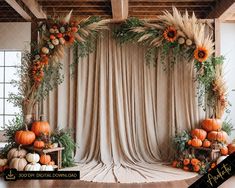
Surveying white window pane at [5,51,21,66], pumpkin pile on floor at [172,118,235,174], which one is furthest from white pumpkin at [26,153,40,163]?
white window pane at [5,51,21,66]

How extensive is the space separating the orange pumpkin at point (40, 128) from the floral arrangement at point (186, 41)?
1820 millimetres

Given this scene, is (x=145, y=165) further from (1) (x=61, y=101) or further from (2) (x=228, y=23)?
(2) (x=228, y=23)

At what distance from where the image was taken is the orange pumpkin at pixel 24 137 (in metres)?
4.70

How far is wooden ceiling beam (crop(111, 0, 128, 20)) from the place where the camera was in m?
4.83

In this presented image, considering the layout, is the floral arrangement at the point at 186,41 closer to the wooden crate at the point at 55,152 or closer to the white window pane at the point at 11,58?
the wooden crate at the point at 55,152

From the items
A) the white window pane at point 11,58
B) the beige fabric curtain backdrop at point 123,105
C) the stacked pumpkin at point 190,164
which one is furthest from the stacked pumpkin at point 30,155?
the white window pane at point 11,58

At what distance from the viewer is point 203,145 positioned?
488 cm

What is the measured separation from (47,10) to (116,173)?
3.73 metres

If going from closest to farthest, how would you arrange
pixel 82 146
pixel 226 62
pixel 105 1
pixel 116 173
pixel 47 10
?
pixel 116 173 < pixel 82 146 < pixel 105 1 < pixel 47 10 < pixel 226 62

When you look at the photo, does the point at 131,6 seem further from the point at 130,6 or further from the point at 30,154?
the point at 30,154

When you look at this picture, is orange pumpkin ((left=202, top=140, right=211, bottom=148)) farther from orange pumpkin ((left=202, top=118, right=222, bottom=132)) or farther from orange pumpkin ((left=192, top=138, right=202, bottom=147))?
orange pumpkin ((left=202, top=118, right=222, bottom=132))

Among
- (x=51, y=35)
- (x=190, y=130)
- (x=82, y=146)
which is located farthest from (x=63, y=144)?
(x=190, y=130)

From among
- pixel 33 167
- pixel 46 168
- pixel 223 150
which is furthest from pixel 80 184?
pixel 223 150

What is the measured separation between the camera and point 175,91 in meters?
5.25
